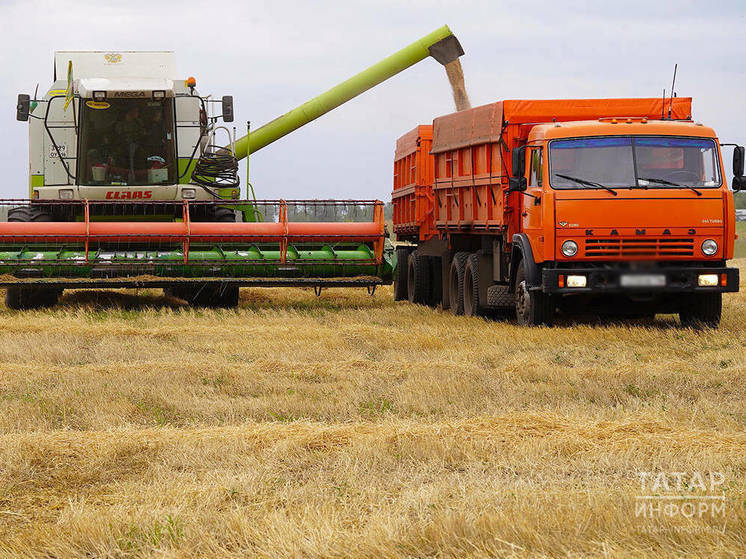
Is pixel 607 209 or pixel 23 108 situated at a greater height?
pixel 23 108

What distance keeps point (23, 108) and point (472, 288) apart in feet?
22.3

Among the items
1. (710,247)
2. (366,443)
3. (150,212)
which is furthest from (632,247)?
(150,212)

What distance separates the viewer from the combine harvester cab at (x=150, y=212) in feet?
51.4

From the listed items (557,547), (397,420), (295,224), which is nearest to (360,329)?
(295,224)

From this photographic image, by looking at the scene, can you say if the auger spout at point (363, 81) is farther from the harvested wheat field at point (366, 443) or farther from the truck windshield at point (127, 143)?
the harvested wheat field at point (366, 443)

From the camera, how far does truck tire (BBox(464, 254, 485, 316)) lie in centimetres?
1505

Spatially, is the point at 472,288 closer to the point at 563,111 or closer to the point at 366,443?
the point at 563,111

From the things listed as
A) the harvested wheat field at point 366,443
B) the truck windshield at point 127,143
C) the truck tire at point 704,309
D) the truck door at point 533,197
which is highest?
the truck windshield at point 127,143

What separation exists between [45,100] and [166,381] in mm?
9807

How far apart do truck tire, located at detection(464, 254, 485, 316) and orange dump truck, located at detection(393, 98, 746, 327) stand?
2.12ft

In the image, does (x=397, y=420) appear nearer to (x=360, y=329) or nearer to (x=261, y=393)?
(x=261, y=393)

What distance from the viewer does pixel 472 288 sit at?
15352 millimetres

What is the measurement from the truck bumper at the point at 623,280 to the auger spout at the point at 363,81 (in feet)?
28.2

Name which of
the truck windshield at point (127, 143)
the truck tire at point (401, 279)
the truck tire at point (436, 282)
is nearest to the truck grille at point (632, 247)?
the truck tire at point (436, 282)
